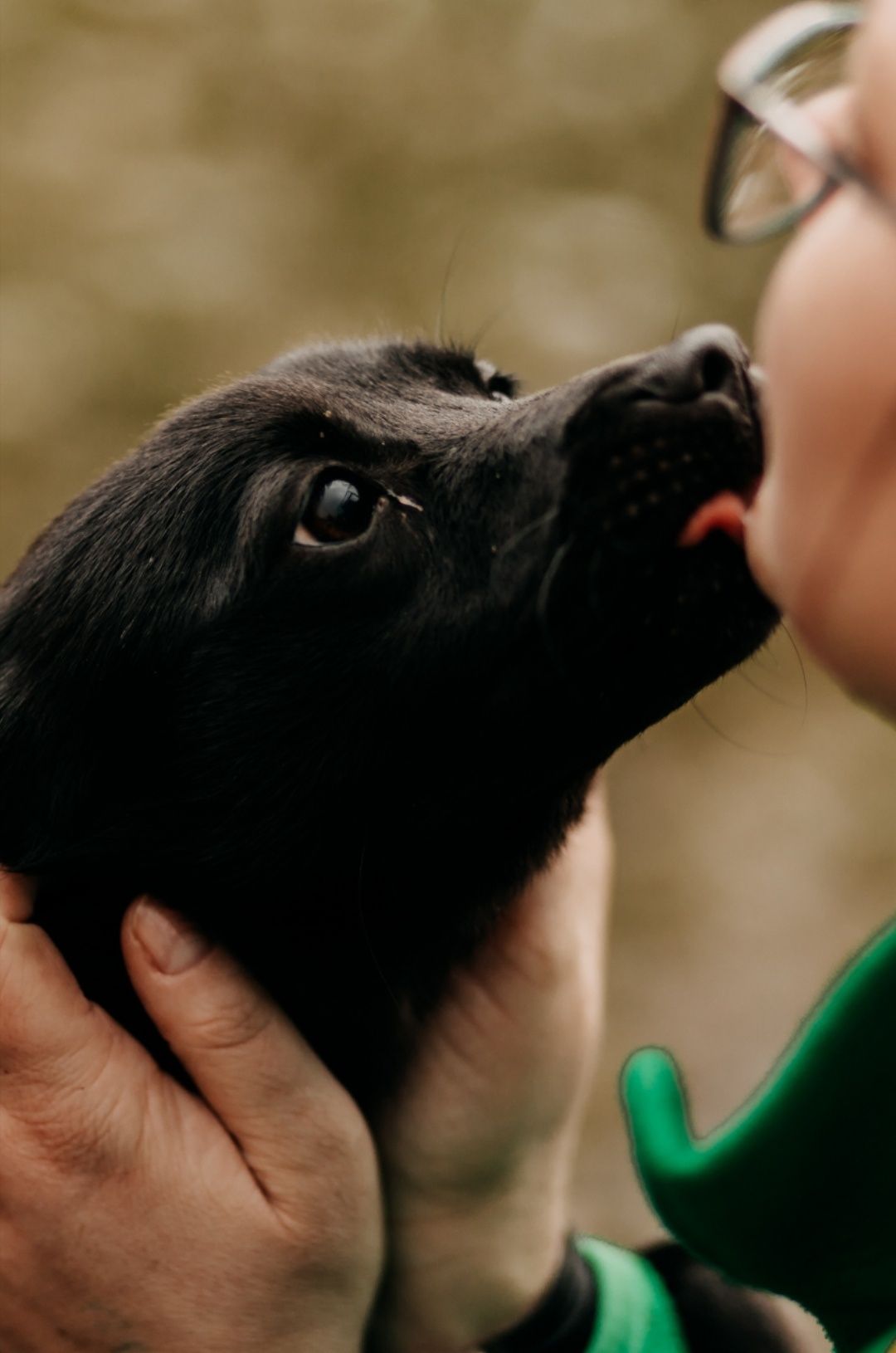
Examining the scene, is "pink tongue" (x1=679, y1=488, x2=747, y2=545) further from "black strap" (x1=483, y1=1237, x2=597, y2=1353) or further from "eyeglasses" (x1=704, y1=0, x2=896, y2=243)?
"black strap" (x1=483, y1=1237, x2=597, y2=1353)

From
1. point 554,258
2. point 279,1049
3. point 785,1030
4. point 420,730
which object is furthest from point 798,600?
point 554,258

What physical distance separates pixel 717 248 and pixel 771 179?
4.15 meters

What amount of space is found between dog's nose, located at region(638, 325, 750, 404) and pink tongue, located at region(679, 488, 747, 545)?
92 millimetres

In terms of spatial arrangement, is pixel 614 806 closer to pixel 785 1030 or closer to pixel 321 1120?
pixel 785 1030

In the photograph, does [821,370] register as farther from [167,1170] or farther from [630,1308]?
[630,1308]

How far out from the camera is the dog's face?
138 cm

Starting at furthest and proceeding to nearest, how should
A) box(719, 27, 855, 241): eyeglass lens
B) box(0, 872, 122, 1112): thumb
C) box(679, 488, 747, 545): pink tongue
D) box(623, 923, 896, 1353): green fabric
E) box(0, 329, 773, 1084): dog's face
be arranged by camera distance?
1. box(0, 872, 122, 1112): thumb
2. box(0, 329, 773, 1084): dog's face
3. box(679, 488, 747, 545): pink tongue
4. box(623, 923, 896, 1353): green fabric
5. box(719, 27, 855, 241): eyeglass lens

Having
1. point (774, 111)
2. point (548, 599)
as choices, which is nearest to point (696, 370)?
point (548, 599)

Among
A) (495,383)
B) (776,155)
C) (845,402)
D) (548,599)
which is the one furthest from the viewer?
(495,383)

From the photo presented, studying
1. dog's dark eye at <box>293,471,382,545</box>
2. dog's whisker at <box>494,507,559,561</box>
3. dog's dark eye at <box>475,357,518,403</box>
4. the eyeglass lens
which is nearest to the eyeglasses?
the eyeglass lens

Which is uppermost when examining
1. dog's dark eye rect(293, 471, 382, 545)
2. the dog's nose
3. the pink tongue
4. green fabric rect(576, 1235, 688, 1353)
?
the dog's nose

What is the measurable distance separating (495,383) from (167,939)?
2.73ft

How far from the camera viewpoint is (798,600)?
793mm

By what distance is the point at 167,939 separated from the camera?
A: 154 centimetres
